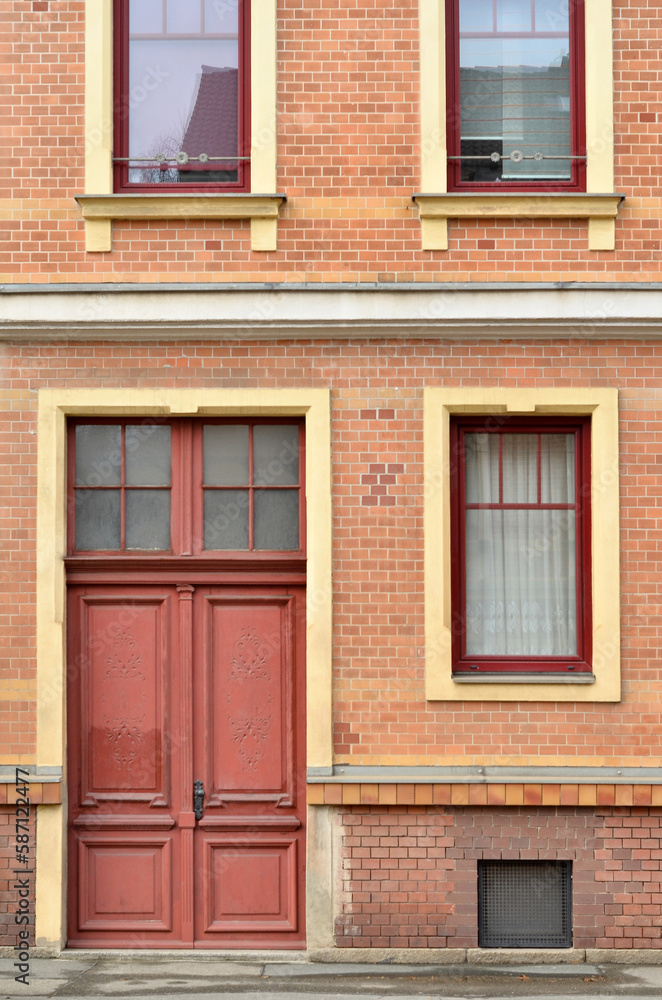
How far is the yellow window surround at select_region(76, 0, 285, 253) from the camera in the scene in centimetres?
775

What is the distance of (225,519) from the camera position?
26.3 ft

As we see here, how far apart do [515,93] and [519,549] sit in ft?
11.2

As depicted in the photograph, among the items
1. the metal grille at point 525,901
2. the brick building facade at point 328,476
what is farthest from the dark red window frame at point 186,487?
the metal grille at point 525,901

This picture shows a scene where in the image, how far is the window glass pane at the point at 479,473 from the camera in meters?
7.98

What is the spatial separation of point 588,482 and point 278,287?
2.67 m

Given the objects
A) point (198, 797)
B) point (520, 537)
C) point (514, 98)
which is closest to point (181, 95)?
point (514, 98)

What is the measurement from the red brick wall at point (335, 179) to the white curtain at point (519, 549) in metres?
1.32

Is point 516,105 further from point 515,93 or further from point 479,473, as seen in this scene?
point 479,473

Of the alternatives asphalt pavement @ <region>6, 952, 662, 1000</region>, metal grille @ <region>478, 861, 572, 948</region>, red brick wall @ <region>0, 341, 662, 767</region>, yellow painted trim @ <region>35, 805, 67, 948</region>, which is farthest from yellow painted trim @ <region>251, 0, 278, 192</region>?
asphalt pavement @ <region>6, 952, 662, 1000</region>

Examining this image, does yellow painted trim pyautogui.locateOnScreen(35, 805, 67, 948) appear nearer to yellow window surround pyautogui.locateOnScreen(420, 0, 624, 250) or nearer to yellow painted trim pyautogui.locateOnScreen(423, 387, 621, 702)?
yellow painted trim pyautogui.locateOnScreen(423, 387, 621, 702)

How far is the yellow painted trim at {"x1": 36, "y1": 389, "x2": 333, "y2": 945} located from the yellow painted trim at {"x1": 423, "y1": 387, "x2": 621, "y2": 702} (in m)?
0.74

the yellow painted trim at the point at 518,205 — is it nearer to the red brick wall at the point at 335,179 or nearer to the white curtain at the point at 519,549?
the red brick wall at the point at 335,179

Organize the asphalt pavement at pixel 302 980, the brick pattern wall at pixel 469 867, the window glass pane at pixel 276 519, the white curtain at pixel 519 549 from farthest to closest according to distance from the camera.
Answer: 1. the window glass pane at pixel 276 519
2. the white curtain at pixel 519 549
3. the brick pattern wall at pixel 469 867
4. the asphalt pavement at pixel 302 980

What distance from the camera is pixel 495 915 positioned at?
7.71 metres
